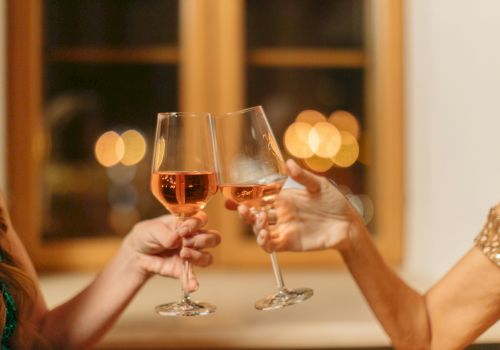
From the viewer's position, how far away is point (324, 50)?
2289 mm

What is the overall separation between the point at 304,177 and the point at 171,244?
242 mm

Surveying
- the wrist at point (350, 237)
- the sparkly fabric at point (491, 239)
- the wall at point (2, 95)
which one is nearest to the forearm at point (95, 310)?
the wrist at point (350, 237)

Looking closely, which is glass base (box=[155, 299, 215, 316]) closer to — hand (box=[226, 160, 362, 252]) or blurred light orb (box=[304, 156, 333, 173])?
hand (box=[226, 160, 362, 252])

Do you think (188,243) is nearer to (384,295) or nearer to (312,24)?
(384,295)

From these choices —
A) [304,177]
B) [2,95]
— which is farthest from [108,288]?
[2,95]

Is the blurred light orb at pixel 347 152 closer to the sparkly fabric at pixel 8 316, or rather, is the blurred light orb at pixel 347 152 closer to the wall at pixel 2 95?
the wall at pixel 2 95

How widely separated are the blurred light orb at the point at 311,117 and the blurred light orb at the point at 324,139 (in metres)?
0.01

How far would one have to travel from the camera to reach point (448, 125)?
1.95 m

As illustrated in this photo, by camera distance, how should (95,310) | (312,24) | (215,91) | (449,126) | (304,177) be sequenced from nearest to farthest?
1. (304,177)
2. (95,310)
3. (449,126)
4. (215,91)
5. (312,24)

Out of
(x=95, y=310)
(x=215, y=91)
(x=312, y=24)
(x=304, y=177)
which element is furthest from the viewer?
(x=312, y=24)

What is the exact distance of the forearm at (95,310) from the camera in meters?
1.29

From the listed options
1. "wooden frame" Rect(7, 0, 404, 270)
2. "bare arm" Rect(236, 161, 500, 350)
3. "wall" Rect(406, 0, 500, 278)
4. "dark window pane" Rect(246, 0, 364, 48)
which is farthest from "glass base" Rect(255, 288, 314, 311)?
"dark window pane" Rect(246, 0, 364, 48)

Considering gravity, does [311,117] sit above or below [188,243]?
above

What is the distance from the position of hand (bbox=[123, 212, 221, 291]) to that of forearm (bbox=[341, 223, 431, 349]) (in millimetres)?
261
